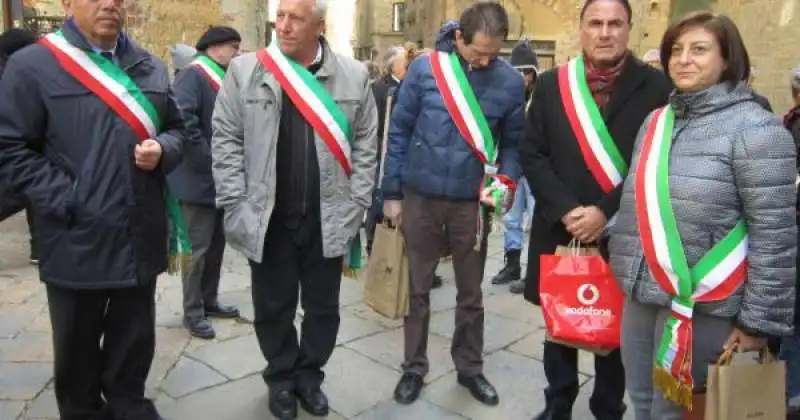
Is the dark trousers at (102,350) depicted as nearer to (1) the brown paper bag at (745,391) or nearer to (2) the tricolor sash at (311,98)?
(2) the tricolor sash at (311,98)

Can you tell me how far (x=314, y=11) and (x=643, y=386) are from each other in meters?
2.16

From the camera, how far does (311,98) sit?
321 cm

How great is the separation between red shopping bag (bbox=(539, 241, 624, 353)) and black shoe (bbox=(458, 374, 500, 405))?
93cm

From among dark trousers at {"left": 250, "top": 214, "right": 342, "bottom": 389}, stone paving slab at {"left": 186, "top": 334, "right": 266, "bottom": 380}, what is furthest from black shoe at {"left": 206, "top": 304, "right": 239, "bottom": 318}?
dark trousers at {"left": 250, "top": 214, "right": 342, "bottom": 389}

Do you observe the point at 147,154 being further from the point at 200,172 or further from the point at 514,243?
the point at 514,243

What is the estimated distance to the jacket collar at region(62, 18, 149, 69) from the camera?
9.06 feet

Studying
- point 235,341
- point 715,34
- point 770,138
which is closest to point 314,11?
point 715,34

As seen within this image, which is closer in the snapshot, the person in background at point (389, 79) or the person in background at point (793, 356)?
the person in background at point (793, 356)

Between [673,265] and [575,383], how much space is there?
1105mm

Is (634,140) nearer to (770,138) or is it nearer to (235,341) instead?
(770,138)

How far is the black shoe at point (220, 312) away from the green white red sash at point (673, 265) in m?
3.25

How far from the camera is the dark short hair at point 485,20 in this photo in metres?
3.45

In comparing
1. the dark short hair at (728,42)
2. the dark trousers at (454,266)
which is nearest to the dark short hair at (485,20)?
the dark trousers at (454,266)

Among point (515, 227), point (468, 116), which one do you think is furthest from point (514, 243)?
point (468, 116)
